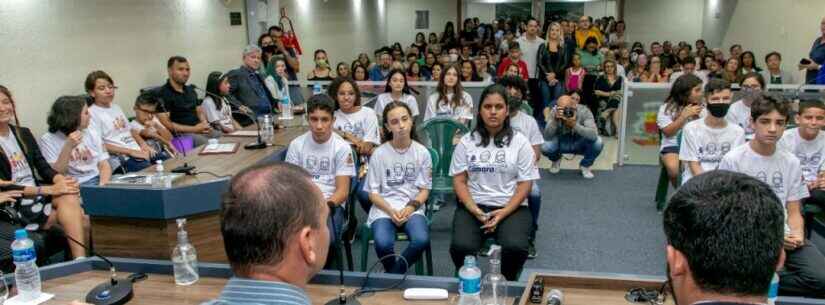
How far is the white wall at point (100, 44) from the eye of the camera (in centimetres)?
449

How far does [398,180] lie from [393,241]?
15.4 inches

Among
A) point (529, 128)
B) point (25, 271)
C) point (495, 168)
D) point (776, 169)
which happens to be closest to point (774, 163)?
point (776, 169)

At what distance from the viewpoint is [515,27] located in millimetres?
14164

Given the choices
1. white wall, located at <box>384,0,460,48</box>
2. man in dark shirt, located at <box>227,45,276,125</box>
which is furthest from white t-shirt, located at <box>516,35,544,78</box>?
white wall, located at <box>384,0,460,48</box>

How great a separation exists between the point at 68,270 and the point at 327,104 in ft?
5.32

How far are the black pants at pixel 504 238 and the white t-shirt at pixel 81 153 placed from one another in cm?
231

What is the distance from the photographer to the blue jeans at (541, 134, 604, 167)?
5613 mm

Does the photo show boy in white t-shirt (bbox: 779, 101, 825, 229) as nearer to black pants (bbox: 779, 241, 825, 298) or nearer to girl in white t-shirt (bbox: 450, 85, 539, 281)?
black pants (bbox: 779, 241, 825, 298)

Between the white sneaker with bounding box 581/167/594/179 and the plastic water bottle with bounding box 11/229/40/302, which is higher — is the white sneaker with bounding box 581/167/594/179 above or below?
below

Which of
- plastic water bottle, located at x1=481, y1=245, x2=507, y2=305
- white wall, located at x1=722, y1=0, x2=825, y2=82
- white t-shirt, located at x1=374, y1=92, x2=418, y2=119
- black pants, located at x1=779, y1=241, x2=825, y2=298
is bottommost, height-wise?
black pants, located at x1=779, y1=241, x2=825, y2=298

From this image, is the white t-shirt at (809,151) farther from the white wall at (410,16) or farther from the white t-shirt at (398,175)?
the white wall at (410,16)

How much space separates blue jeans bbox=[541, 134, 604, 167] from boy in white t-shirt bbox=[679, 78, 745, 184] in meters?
1.82

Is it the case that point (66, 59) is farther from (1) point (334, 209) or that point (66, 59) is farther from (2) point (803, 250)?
(2) point (803, 250)

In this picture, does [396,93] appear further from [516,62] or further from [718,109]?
[718,109]
